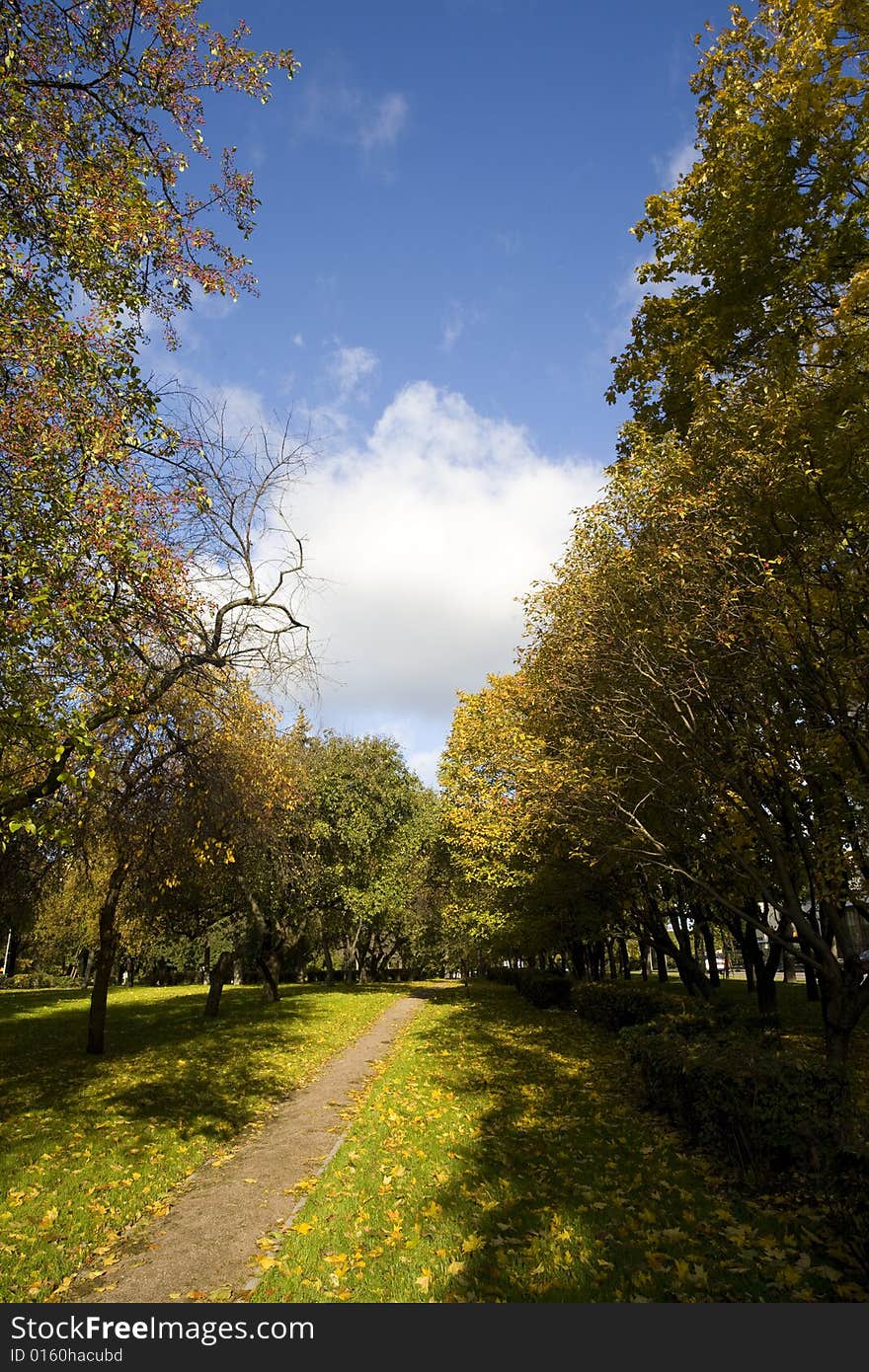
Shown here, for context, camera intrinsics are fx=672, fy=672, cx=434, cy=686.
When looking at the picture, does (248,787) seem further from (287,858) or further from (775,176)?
(775,176)

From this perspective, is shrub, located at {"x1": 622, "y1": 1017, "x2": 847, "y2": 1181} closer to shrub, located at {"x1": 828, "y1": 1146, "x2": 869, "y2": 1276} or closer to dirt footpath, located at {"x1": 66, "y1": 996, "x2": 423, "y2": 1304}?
shrub, located at {"x1": 828, "y1": 1146, "x2": 869, "y2": 1276}

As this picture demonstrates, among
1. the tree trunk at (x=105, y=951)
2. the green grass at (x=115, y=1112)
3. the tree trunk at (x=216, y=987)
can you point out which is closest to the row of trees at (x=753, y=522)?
the green grass at (x=115, y=1112)

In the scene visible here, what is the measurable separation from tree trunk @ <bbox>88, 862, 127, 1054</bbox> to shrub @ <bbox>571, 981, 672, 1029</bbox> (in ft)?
36.8

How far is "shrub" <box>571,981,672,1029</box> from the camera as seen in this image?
15.5 metres

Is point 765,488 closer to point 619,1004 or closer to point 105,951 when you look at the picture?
point 619,1004

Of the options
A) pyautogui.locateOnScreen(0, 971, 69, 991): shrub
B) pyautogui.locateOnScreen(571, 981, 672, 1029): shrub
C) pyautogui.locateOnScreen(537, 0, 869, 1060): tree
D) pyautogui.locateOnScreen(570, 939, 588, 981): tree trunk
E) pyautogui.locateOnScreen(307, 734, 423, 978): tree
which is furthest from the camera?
pyautogui.locateOnScreen(0, 971, 69, 991): shrub

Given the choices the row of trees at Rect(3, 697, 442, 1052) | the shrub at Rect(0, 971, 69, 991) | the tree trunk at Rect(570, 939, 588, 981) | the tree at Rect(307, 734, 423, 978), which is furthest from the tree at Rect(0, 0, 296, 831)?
the shrub at Rect(0, 971, 69, 991)

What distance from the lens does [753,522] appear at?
913cm

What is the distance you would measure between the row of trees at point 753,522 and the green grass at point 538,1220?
11.2ft

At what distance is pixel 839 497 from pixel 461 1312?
352 inches

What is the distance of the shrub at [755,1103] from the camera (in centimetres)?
654

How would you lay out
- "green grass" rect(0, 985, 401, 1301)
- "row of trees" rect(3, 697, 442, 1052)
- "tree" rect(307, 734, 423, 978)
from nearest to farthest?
"green grass" rect(0, 985, 401, 1301)
"row of trees" rect(3, 697, 442, 1052)
"tree" rect(307, 734, 423, 978)

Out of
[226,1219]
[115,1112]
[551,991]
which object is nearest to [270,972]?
[551,991]

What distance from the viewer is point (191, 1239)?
5.77m
